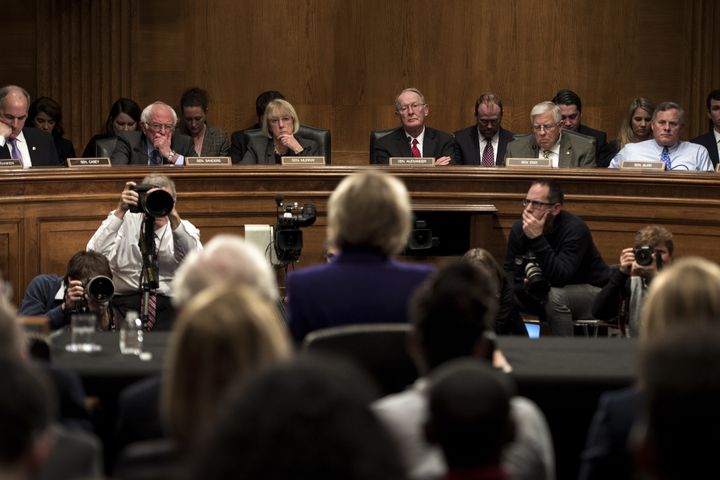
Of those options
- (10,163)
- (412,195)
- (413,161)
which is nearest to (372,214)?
(412,195)

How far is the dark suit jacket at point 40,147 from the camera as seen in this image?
7668 millimetres

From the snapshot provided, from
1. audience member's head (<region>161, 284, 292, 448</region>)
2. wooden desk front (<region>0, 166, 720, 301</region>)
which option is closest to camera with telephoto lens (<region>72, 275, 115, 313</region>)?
wooden desk front (<region>0, 166, 720, 301</region>)

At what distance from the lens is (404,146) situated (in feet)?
26.7

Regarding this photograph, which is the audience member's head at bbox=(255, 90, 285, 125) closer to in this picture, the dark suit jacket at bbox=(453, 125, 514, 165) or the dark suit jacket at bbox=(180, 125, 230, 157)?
the dark suit jacket at bbox=(180, 125, 230, 157)

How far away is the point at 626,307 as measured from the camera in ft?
18.9

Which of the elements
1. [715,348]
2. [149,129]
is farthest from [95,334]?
[149,129]

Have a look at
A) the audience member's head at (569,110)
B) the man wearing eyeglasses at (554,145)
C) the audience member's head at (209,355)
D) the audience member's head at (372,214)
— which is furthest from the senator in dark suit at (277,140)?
the audience member's head at (209,355)

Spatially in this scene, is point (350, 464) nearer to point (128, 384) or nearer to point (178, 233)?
point (128, 384)

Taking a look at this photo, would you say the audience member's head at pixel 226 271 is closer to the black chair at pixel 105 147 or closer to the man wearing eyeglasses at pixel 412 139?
the black chair at pixel 105 147

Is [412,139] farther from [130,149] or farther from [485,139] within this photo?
[130,149]

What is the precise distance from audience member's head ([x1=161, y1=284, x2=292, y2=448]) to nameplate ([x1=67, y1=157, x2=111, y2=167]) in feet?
17.2

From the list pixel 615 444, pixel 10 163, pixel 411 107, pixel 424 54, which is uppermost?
pixel 424 54

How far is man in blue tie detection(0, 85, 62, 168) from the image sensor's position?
751 centimetres

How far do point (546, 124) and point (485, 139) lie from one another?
0.74 m
